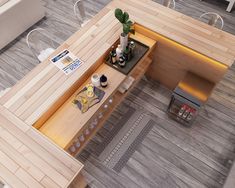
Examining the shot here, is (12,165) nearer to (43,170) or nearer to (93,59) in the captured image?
(43,170)

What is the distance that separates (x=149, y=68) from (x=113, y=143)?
1335 mm

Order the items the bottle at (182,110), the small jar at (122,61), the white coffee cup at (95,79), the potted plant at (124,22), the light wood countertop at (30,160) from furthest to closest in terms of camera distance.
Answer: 1. the bottle at (182,110)
2. the small jar at (122,61)
3. the white coffee cup at (95,79)
4. the potted plant at (124,22)
5. the light wood countertop at (30,160)

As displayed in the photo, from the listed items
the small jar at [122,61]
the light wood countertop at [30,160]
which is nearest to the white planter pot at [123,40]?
the small jar at [122,61]

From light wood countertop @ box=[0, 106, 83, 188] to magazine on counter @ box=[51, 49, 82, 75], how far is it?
794mm

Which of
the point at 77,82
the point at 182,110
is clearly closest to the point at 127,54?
the point at 77,82

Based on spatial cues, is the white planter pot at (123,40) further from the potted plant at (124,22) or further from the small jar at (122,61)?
the small jar at (122,61)

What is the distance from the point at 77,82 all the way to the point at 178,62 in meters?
1.45

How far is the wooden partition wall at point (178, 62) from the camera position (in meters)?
2.95

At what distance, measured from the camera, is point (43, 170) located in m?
2.26

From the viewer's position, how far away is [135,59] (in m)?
3.04

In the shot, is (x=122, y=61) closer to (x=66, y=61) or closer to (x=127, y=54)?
(x=127, y=54)

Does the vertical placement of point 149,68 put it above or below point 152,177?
above

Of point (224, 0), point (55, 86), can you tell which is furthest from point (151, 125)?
point (224, 0)

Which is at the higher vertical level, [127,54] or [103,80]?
[127,54]
